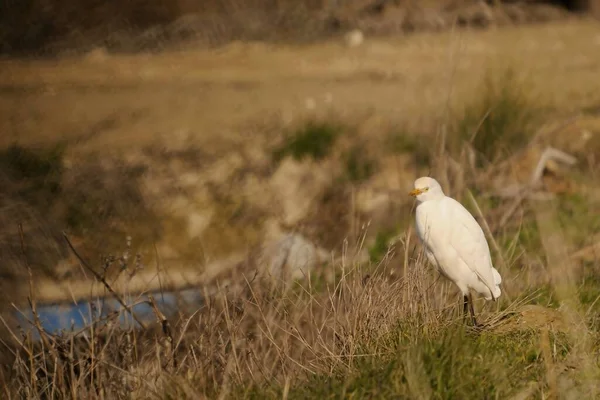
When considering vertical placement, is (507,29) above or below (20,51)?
below

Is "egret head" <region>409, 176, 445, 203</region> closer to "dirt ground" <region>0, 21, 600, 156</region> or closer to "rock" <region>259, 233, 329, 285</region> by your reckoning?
"rock" <region>259, 233, 329, 285</region>

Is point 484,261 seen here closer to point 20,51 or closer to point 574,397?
point 574,397

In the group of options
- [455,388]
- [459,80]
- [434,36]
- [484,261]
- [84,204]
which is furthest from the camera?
[434,36]

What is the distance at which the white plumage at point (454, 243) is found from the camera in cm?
380

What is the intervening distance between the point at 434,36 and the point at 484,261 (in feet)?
34.2

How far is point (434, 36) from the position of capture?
13.9 m

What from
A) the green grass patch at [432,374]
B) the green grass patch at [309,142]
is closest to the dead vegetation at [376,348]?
the green grass patch at [432,374]

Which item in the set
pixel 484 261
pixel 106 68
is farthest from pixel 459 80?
pixel 484 261

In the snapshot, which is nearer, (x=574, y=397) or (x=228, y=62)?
(x=574, y=397)

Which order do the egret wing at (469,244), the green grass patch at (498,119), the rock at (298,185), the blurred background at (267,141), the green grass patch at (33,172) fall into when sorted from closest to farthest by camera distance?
1. the egret wing at (469,244)
2. the blurred background at (267,141)
3. the green grass patch at (33,172)
4. the green grass patch at (498,119)
5. the rock at (298,185)

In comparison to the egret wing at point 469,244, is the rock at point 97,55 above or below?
below

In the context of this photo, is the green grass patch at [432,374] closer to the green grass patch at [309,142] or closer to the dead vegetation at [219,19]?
the dead vegetation at [219,19]

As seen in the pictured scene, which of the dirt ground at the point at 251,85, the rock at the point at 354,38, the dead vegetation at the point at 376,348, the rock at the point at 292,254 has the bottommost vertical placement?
the rock at the point at 354,38

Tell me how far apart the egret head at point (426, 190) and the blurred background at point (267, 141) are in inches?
10.8
